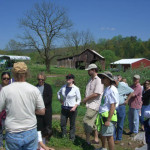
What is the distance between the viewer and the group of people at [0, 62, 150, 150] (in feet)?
7.64

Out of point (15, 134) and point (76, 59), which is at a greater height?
point (76, 59)

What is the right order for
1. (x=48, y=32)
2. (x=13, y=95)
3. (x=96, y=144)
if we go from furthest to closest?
(x=48, y=32) < (x=96, y=144) < (x=13, y=95)

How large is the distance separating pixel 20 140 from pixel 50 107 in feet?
6.99

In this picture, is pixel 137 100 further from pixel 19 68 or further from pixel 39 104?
pixel 19 68

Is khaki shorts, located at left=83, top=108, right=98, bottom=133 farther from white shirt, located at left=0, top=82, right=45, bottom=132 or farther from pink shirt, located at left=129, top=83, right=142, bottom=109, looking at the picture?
white shirt, located at left=0, top=82, right=45, bottom=132

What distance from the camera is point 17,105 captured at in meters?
2.31

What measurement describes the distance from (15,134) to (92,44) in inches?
2812

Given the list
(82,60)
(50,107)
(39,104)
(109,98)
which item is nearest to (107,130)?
(109,98)

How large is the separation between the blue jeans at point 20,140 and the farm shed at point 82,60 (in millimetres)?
45385

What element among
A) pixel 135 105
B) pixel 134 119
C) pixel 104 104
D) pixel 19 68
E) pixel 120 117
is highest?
pixel 19 68

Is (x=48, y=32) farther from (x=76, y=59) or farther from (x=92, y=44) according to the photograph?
(x=92, y=44)

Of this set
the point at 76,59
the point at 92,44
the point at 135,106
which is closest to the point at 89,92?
the point at 135,106

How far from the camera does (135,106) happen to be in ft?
18.1

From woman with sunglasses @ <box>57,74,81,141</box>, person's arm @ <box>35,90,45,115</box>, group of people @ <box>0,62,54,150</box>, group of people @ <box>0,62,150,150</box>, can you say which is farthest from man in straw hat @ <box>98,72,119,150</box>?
group of people @ <box>0,62,54,150</box>
